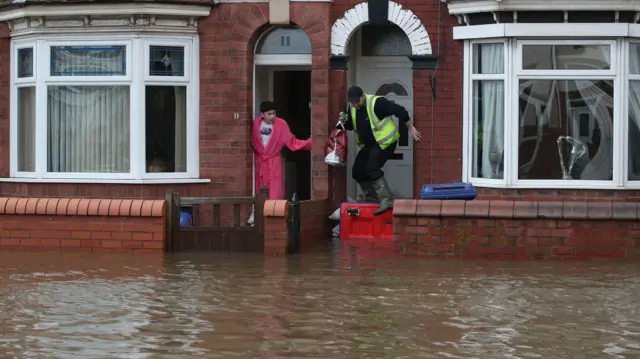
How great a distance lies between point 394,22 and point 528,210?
4122 millimetres

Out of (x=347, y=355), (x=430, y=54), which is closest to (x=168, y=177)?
(x=430, y=54)

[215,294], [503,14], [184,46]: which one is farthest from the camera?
[184,46]

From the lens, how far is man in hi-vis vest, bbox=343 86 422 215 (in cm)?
1589

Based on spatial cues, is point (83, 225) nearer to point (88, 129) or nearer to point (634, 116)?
point (88, 129)

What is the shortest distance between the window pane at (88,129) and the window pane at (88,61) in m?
0.22

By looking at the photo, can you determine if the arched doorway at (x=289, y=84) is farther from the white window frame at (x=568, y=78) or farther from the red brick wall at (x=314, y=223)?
the white window frame at (x=568, y=78)

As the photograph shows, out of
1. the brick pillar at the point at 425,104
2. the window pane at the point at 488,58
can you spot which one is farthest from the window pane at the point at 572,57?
the brick pillar at the point at 425,104

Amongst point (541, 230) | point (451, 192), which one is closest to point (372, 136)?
point (451, 192)

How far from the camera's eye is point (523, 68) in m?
15.6

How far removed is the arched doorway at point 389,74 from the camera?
1791cm

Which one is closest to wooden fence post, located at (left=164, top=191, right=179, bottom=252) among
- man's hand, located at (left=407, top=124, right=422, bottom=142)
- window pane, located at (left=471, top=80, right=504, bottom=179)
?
man's hand, located at (left=407, top=124, right=422, bottom=142)

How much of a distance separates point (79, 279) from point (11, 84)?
632 centimetres

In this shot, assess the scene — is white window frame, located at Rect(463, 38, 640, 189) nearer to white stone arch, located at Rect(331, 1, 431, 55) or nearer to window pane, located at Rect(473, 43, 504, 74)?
window pane, located at Rect(473, 43, 504, 74)

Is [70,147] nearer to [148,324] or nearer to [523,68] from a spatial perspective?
[523,68]
